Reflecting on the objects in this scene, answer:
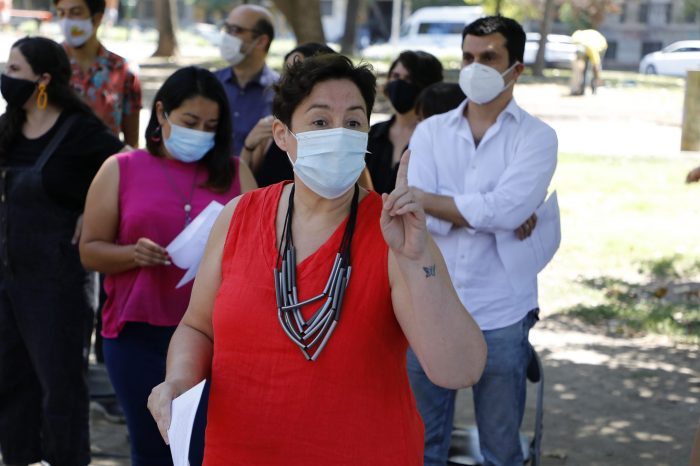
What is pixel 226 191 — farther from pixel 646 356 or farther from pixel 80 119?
pixel 646 356

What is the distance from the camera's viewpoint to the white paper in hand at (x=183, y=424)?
2.48 metres

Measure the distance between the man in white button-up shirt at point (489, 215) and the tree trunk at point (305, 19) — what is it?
1192 centimetres

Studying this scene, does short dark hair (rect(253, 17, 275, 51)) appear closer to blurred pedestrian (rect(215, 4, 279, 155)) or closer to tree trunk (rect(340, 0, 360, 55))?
blurred pedestrian (rect(215, 4, 279, 155))

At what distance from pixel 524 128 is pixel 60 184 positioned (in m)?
2.02

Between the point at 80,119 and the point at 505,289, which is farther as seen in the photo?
the point at 80,119

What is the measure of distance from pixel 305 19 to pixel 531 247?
12.4 metres

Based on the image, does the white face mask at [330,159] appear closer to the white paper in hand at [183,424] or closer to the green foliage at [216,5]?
the white paper in hand at [183,424]

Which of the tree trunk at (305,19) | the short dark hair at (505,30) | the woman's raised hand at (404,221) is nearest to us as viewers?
the woman's raised hand at (404,221)

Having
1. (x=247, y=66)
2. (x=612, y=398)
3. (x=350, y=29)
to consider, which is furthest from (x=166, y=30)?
(x=612, y=398)

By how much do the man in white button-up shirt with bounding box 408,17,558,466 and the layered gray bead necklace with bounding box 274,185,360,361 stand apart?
1586 millimetres

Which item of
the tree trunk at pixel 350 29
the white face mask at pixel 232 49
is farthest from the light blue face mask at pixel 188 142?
the tree trunk at pixel 350 29

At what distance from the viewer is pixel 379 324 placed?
104 inches

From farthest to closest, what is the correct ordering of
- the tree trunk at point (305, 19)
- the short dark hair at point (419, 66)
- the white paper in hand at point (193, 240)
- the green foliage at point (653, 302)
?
the tree trunk at point (305, 19) < the green foliage at point (653, 302) < the short dark hair at point (419, 66) < the white paper in hand at point (193, 240)

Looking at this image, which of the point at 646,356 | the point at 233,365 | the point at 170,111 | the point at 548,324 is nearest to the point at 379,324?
the point at 233,365
